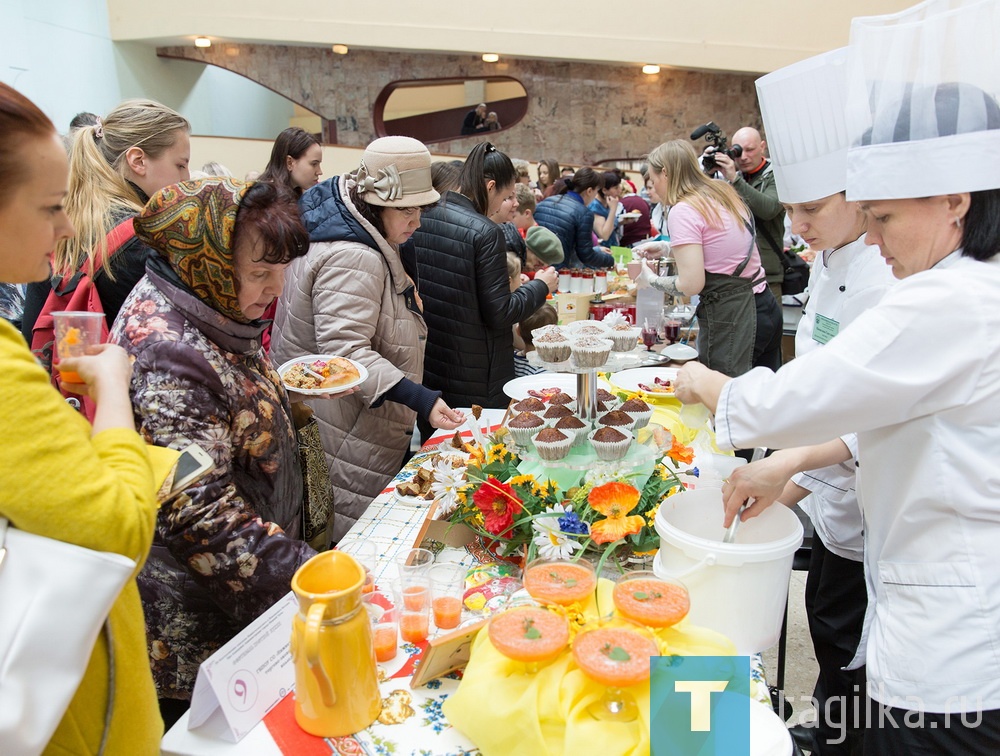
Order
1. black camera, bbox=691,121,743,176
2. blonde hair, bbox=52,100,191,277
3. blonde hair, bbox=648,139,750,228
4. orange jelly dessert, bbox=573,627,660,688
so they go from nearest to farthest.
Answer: orange jelly dessert, bbox=573,627,660,688 → blonde hair, bbox=52,100,191,277 → blonde hair, bbox=648,139,750,228 → black camera, bbox=691,121,743,176

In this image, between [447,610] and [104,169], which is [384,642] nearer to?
[447,610]

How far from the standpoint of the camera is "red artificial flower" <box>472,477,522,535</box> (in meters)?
1.52

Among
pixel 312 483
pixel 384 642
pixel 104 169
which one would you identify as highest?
pixel 104 169

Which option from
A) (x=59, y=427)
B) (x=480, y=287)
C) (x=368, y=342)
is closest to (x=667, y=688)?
(x=59, y=427)

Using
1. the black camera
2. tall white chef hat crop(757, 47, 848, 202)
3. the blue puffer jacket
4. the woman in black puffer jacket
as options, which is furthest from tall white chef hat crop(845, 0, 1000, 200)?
the blue puffer jacket

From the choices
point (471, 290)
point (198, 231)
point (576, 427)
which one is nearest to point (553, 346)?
point (576, 427)

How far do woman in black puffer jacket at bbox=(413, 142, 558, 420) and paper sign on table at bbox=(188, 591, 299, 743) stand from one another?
165 cm

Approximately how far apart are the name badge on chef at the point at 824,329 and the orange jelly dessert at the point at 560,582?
3.22 feet

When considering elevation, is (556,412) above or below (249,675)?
above

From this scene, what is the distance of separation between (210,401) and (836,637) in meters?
1.65

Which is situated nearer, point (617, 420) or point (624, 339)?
point (617, 420)

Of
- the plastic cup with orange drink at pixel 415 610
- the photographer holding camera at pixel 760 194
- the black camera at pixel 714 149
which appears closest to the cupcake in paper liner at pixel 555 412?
the plastic cup with orange drink at pixel 415 610

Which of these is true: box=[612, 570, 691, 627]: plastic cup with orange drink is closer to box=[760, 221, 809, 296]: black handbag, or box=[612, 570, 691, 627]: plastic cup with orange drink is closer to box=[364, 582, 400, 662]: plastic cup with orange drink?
box=[364, 582, 400, 662]: plastic cup with orange drink

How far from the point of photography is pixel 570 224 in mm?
5316
